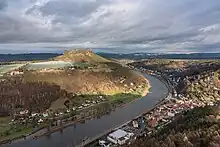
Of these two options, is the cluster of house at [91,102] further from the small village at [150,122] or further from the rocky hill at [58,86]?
the small village at [150,122]

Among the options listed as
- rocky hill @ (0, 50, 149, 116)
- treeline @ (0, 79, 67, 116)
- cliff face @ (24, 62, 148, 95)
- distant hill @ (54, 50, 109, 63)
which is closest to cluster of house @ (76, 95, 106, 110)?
rocky hill @ (0, 50, 149, 116)

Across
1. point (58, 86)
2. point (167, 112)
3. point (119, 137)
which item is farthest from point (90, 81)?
point (119, 137)

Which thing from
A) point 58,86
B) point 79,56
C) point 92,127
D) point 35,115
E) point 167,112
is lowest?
point 92,127

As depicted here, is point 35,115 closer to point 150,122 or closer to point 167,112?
point 150,122

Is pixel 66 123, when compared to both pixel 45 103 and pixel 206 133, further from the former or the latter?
pixel 206 133

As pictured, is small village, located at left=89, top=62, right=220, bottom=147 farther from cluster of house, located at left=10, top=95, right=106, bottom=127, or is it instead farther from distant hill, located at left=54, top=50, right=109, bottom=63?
distant hill, located at left=54, top=50, right=109, bottom=63
